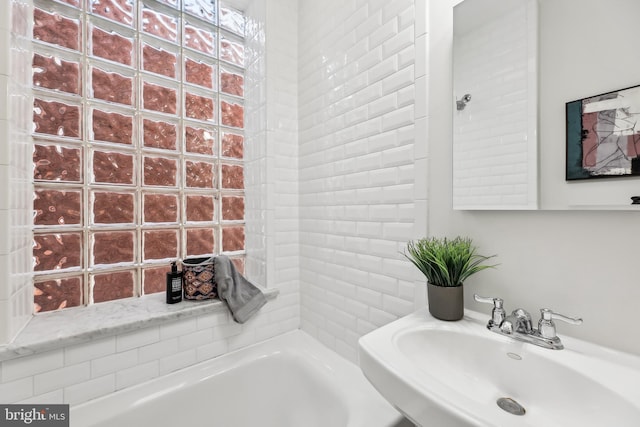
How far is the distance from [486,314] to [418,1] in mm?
1168

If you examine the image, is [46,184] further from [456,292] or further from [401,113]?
[456,292]

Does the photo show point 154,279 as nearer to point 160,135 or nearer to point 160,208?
point 160,208

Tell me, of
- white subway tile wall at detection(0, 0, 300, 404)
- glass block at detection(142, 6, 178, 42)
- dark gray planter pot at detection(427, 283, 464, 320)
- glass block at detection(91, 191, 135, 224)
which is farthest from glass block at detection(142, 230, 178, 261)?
dark gray planter pot at detection(427, 283, 464, 320)

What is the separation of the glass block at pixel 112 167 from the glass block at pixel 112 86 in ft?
0.92

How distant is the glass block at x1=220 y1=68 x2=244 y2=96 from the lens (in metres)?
1.71

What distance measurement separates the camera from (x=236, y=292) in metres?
1.44

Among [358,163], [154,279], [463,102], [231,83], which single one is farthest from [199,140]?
[463,102]

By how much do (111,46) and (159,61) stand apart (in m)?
0.21

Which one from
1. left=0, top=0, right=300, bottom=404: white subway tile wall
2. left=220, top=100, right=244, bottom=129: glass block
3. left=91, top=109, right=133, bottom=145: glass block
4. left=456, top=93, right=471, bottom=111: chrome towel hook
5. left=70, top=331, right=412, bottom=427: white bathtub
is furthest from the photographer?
left=220, top=100, right=244, bottom=129: glass block

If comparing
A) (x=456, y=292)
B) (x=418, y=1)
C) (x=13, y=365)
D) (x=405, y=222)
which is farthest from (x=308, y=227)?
(x=13, y=365)

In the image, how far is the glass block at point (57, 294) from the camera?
1.21 m

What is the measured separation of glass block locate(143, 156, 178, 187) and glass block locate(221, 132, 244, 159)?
31cm

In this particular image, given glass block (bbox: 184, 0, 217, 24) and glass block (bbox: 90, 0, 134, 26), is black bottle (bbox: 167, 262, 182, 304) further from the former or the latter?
glass block (bbox: 184, 0, 217, 24)

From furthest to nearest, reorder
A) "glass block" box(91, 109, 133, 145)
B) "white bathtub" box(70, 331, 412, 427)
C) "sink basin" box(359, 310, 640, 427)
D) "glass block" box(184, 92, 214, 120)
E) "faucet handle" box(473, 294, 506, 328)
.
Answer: "glass block" box(184, 92, 214, 120) → "glass block" box(91, 109, 133, 145) → "white bathtub" box(70, 331, 412, 427) → "faucet handle" box(473, 294, 506, 328) → "sink basin" box(359, 310, 640, 427)
